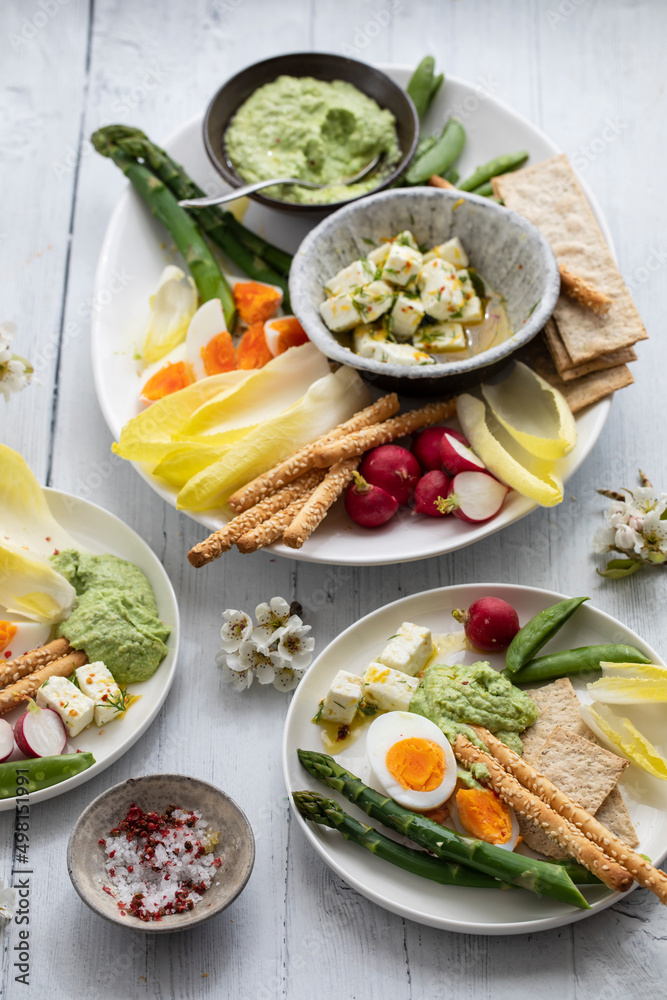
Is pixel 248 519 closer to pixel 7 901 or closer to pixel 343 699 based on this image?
pixel 343 699

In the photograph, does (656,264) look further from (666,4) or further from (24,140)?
(24,140)

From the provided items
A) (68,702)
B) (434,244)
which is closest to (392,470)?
(434,244)

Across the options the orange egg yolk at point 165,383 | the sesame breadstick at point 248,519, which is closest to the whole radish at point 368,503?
the sesame breadstick at point 248,519

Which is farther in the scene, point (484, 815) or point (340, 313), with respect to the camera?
point (340, 313)

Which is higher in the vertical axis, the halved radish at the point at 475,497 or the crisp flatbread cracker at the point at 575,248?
the crisp flatbread cracker at the point at 575,248

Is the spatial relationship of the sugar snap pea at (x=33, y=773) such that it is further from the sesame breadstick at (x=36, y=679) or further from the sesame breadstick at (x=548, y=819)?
the sesame breadstick at (x=548, y=819)

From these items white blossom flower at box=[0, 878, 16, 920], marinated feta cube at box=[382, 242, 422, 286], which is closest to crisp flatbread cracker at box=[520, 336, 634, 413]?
marinated feta cube at box=[382, 242, 422, 286]
